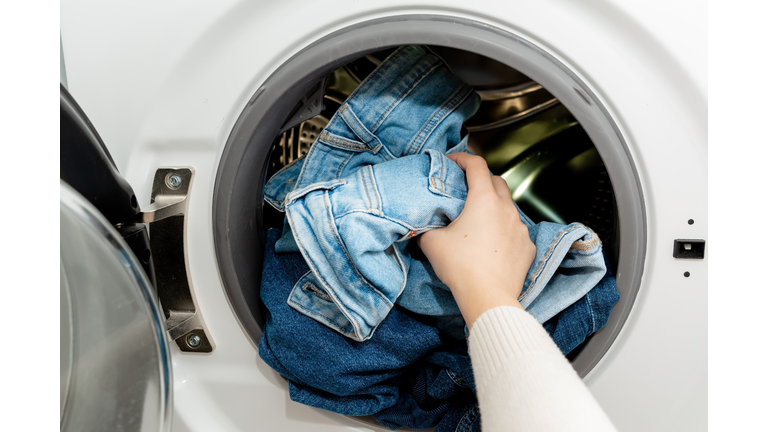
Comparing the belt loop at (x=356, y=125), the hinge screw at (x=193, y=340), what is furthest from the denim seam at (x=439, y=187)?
the hinge screw at (x=193, y=340)

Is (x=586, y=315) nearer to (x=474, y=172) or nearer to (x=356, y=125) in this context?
(x=474, y=172)

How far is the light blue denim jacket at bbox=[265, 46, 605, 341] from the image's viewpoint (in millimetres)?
517

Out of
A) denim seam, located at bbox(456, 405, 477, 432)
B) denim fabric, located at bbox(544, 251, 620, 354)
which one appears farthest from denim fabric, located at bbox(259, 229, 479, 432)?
denim fabric, located at bbox(544, 251, 620, 354)

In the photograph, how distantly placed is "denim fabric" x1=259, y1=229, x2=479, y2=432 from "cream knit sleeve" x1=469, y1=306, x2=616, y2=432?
18 centimetres

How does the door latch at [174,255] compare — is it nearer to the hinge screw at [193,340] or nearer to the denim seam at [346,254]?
the hinge screw at [193,340]

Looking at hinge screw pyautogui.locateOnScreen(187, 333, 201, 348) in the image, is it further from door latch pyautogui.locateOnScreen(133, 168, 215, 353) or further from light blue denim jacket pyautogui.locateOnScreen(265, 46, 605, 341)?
light blue denim jacket pyautogui.locateOnScreen(265, 46, 605, 341)

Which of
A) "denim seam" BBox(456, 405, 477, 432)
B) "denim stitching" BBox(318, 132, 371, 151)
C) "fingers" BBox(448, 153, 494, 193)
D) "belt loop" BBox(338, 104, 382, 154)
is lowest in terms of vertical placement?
"denim seam" BBox(456, 405, 477, 432)

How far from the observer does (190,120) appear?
0.54m

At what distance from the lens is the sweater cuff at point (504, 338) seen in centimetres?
38

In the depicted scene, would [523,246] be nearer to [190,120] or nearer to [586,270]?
[586,270]

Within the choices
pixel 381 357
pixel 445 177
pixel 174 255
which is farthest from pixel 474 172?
pixel 174 255
